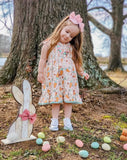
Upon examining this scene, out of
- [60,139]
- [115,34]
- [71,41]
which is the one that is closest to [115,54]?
[115,34]

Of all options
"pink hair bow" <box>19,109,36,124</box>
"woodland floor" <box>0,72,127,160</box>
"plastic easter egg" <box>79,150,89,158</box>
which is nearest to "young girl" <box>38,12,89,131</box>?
"woodland floor" <box>0,72,127,160</box>

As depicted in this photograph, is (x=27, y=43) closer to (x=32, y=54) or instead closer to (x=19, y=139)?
(x=32, y=54)

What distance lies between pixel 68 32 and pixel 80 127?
3.80ft

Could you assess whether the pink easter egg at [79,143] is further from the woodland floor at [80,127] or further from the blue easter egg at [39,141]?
the blue easter egg at [39,141]

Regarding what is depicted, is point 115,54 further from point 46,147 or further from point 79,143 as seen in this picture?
point 46,147

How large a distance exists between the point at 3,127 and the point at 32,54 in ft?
5.01

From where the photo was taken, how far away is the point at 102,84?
3.92 meters

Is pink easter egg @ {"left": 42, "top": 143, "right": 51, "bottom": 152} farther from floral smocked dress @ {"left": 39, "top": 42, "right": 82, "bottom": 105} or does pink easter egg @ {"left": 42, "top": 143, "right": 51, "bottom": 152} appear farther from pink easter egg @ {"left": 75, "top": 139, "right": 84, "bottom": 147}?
floral smocked dress @ {"left": 39, "top": 42, "right": 82, "bottom": 105}

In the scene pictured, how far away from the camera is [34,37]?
3.67 m

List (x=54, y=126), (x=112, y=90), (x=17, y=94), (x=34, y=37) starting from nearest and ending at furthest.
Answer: (x=17, y=94), (x=54, y=126), (x=34, y=37), (x=112, y=90)

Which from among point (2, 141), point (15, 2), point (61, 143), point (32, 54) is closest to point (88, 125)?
point (61, 143)

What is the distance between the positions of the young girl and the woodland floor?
0.72ft

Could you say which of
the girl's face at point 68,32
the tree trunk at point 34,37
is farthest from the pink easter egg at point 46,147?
the tree trunk at point 34,37

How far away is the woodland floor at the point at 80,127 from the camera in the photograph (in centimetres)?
197
